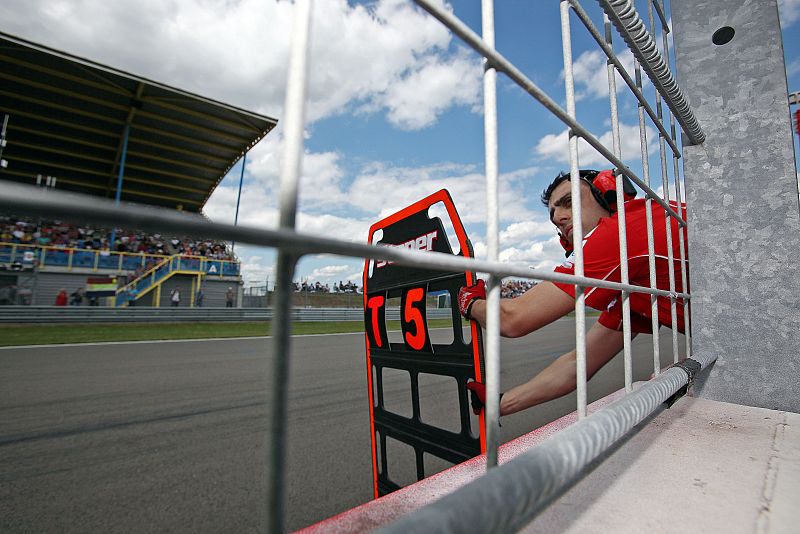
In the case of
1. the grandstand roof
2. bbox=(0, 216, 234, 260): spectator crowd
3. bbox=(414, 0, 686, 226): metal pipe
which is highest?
the grandstand roof

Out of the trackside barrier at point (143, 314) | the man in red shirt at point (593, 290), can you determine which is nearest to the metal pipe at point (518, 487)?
the man in red shirt at point (593, 290)

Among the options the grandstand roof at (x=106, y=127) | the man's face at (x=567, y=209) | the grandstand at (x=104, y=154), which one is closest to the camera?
the man's face at (x=567, y=209)

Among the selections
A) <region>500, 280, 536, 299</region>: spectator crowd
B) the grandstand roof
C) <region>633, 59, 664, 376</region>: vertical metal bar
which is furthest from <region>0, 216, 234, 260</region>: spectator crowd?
<region>633, 59, 664, 376</region>: vertical metal bar

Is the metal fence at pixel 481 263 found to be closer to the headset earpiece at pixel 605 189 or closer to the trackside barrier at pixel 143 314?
the headset earpiece at pixel 605 189

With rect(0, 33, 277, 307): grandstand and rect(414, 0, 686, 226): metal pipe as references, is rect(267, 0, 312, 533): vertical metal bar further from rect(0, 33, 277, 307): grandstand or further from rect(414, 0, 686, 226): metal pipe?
rect(0, 33, 277, 307): grandstand

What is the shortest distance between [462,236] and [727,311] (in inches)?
46.7

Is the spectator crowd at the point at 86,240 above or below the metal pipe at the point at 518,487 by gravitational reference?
above

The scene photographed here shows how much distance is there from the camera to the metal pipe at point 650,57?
44.9 inches

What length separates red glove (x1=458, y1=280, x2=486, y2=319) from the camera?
1478mm

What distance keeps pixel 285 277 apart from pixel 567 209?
7.53ft

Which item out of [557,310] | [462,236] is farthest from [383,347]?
[557,310]

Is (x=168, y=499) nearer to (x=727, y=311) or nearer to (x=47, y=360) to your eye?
(x=727, y=311)

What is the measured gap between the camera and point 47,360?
525 centimetres

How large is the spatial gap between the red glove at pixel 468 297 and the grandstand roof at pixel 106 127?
57.8 ft
